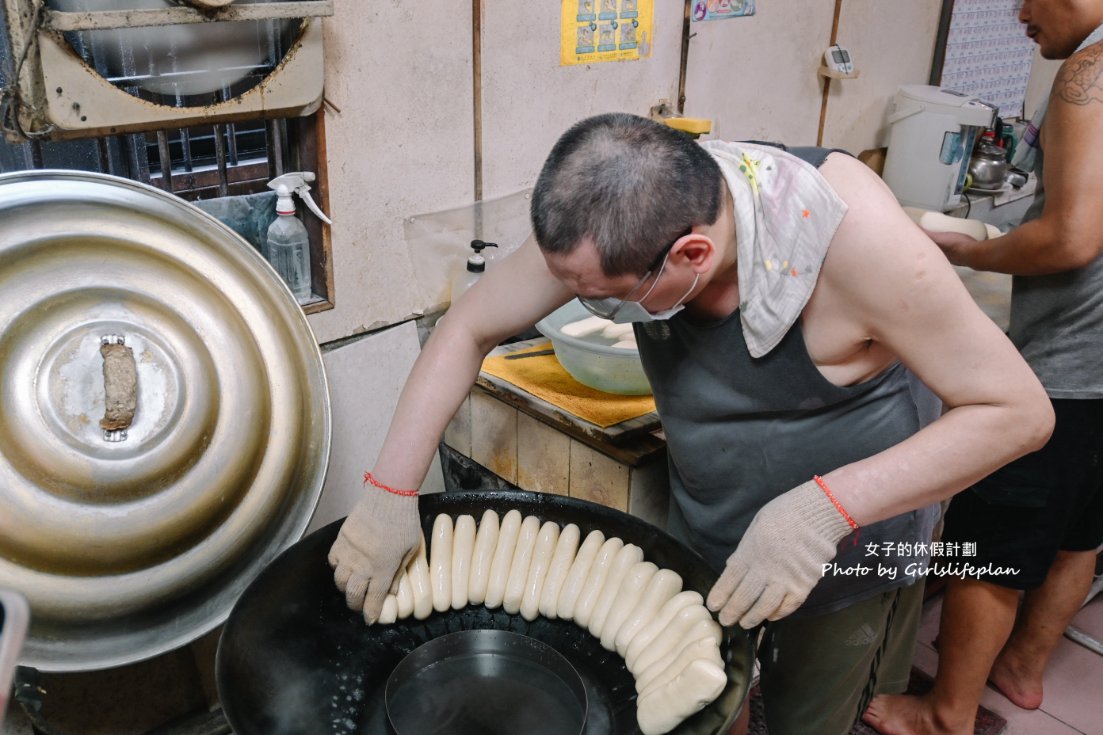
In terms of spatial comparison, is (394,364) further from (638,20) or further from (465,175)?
(638,20)

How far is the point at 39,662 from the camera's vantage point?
1.41 meters

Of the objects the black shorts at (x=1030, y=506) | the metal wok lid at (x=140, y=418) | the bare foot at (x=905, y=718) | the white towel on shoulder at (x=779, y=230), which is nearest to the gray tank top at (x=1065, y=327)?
the black shorts at (x=1030, y=506)

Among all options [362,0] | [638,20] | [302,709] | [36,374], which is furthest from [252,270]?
[638,20]

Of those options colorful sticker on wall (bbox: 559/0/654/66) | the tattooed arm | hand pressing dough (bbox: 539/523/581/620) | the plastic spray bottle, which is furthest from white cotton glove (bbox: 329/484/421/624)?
the tattooed arm

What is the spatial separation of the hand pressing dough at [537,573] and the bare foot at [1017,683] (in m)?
1.71

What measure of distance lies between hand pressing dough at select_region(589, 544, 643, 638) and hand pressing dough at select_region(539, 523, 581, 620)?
0.24ft

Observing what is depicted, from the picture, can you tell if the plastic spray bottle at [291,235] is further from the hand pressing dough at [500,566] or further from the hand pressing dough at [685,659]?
the hand pressing dough at [685,659]

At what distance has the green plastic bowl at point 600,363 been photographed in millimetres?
2070

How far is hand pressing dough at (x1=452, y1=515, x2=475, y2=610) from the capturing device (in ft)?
5.30

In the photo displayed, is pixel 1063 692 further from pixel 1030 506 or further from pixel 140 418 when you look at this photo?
pixel 140 418

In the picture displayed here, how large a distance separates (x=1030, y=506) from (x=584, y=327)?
3.92ft

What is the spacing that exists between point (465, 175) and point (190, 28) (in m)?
0.82

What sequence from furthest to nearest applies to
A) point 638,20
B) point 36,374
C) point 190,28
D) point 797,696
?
point 638,20, point 797,696, point 190,28, point 36,374

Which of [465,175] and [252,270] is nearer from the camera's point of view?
[252,270]
